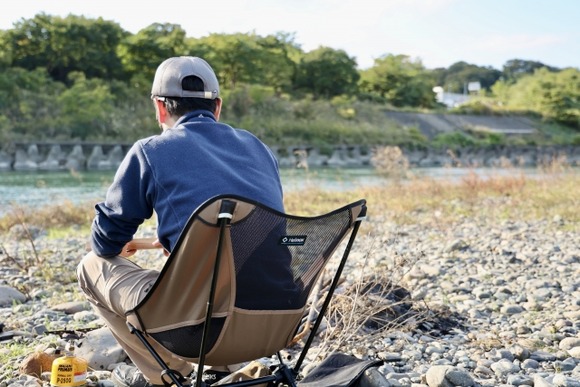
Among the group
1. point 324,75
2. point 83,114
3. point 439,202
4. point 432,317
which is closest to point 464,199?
point 439,202

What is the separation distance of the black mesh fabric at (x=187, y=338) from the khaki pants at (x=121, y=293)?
0.55ft

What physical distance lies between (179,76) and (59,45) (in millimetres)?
37587

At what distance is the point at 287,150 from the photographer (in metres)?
34.7

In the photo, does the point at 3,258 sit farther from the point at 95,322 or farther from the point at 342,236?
the point at 342,236

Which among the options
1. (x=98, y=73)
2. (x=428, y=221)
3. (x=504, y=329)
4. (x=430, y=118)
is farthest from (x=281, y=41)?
(x=504, y=329)

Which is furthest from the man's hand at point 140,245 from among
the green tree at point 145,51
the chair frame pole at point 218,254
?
the green tree at point 145,51

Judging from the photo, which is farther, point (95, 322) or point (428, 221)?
point (428, 221)

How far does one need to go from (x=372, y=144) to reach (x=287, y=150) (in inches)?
221

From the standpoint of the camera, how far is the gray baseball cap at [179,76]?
2.20m

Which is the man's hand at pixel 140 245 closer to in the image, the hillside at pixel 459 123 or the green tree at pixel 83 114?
the green tree at pixel 83 114

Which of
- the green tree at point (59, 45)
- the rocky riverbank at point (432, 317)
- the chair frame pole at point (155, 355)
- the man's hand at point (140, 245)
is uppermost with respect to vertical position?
the green tree at point (59, 45)

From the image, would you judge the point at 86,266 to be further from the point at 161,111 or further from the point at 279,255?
the point at 279,255

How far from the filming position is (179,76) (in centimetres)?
220

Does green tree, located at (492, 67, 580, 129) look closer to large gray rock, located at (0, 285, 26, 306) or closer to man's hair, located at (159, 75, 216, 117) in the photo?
large gray rock, located at (0, 285, 26, 306)
